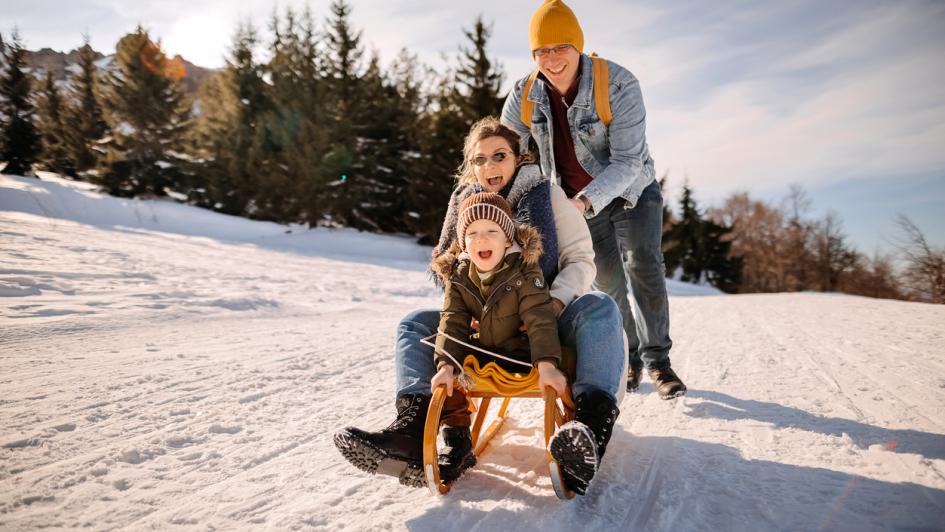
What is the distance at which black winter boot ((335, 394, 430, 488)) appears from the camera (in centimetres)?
151

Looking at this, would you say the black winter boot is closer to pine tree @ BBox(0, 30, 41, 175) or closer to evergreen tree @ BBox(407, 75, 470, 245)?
evergreen tree @ BBox(407, 75, 470, 245)

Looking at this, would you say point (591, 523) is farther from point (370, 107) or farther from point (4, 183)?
point (370, 107)

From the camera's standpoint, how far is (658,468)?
1.84 m

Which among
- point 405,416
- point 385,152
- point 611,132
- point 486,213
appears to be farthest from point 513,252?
point 385,152

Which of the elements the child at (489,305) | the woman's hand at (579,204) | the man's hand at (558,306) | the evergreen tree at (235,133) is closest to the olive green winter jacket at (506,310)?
the child at (489,305)

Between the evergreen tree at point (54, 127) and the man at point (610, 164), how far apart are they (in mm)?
27493

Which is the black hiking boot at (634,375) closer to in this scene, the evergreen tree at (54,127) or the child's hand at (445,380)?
the child's hand at (445,380)

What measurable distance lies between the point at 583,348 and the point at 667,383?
4.07 feet

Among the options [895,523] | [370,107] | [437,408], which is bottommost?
[895,523]

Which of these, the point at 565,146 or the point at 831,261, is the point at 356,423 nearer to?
the point at 565,146

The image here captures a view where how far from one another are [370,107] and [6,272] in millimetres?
14899

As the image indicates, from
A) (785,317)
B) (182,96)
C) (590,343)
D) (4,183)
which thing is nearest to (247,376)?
(590,343)

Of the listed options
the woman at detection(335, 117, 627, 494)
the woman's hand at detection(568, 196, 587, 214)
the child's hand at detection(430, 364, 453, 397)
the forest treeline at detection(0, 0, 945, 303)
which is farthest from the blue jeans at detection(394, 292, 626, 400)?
the forest treeline at detection(0, 0, 945, 303)

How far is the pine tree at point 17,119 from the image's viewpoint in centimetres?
1722
